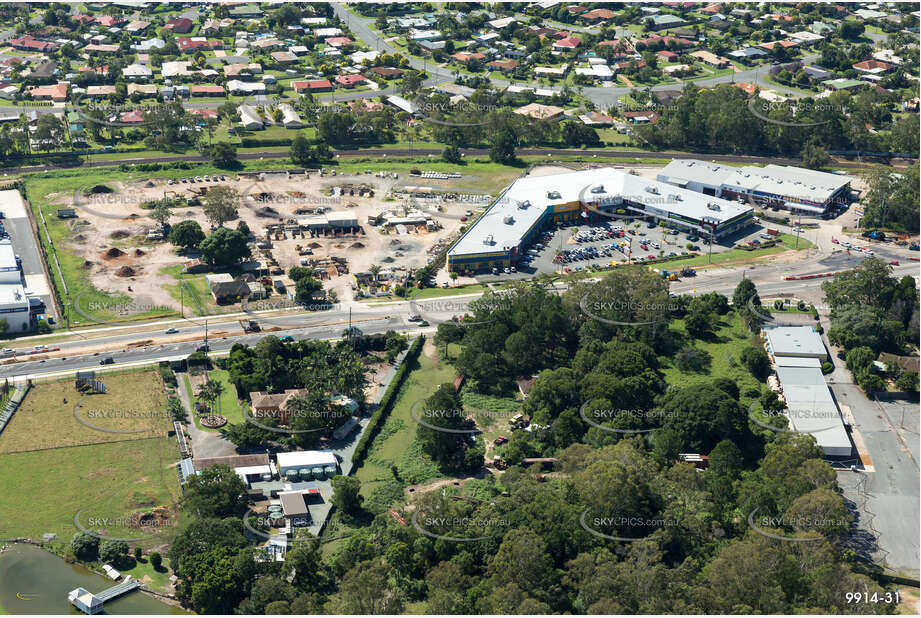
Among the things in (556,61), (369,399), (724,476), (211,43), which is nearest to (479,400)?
(369,399)

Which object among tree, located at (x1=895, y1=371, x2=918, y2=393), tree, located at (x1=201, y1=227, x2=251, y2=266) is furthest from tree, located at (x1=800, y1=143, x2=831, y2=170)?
tree, located at (x1=201, y1=227, x2=251, y2=266)

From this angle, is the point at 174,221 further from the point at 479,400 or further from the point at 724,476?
the point at 724,476

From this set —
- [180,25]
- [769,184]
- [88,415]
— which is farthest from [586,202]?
[180,25]

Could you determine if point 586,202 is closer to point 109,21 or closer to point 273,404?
point 273,404

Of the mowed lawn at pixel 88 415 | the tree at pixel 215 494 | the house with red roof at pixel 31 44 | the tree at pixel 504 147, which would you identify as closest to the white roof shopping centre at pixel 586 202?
the tree at pixel 504 147

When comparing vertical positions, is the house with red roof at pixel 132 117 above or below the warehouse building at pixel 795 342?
below

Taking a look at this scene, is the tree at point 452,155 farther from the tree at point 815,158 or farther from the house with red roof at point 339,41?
the house with red roof at point 339,41

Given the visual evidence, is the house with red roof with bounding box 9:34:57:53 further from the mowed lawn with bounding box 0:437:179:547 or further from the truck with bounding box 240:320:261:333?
the mowed lawn with bounding box 0:437:179:547
